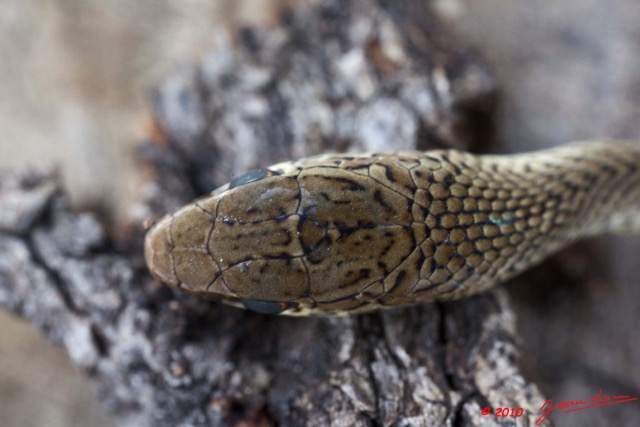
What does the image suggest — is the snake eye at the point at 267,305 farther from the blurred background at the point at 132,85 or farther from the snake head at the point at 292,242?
the blurred background at the point at 132,85

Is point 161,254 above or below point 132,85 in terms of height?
below

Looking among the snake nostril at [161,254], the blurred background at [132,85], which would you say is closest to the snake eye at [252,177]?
the snake nostril at [161,254]

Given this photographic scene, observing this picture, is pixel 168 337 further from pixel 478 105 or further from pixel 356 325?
pixel 478 105

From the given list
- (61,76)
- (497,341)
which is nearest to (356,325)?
(497,341)
